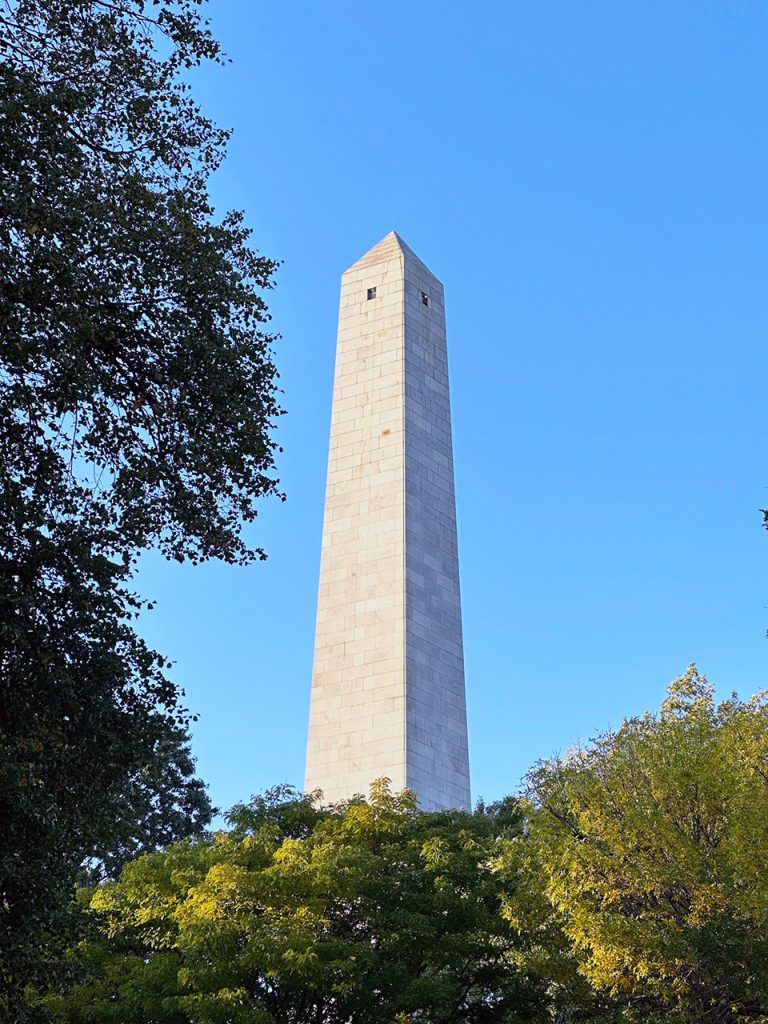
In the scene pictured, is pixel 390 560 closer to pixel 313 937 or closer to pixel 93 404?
pixel 313 937

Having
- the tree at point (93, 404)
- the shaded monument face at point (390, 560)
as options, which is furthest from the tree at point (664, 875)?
the shaded monument face at point (390, 560)

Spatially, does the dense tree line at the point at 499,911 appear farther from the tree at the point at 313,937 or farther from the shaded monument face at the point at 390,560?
the shaded monument face at the point at 390,560

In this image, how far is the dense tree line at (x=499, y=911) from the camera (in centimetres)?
1902

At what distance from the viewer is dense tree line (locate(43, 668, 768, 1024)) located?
749 inches

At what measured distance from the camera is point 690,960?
18500 millimetres

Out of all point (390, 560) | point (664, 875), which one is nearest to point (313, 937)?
point (664, 875)

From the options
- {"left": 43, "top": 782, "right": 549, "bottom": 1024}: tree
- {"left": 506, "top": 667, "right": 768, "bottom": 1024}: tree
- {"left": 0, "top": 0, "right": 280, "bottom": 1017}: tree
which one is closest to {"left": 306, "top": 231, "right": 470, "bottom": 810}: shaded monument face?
{"left": 43, "top": 782, "right": 549, "bottom": 1024}: tree

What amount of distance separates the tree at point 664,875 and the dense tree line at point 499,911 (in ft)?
0.11

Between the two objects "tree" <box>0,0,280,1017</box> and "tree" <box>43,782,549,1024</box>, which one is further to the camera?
"tree" <box>43,782,549,1024</box>

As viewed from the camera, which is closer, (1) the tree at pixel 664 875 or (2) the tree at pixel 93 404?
(2) the tree at pixel 93 404

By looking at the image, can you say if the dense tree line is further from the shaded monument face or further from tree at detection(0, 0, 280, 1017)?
the shaded monument face

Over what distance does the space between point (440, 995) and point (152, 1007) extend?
479 centimetres

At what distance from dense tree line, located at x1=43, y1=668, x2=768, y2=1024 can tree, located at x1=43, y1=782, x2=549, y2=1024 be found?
4 cm

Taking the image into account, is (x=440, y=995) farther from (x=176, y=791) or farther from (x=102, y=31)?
(x=176, y=791)
